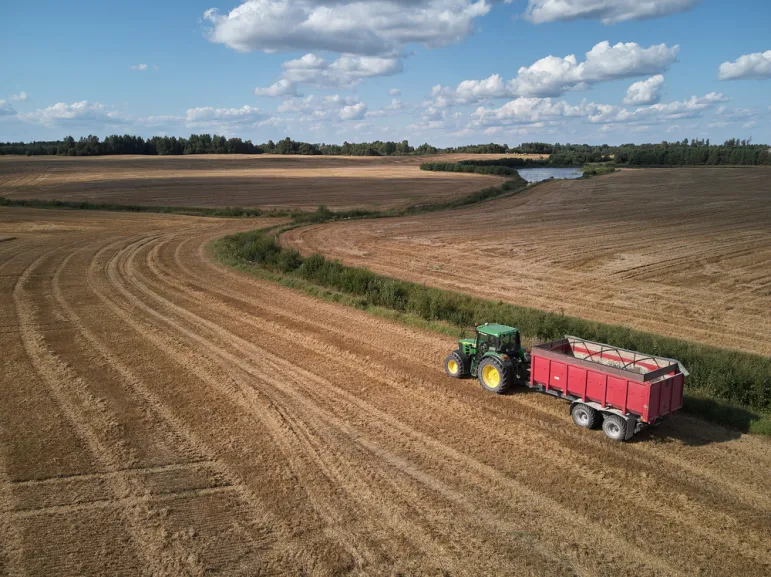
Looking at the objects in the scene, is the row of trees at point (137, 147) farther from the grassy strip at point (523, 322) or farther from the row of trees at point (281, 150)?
the grassy strip at point (523, 322)

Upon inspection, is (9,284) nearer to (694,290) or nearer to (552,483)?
(552,483)

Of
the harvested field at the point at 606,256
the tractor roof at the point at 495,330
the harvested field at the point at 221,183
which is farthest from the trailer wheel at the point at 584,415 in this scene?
the harvested field at the point at 221,183

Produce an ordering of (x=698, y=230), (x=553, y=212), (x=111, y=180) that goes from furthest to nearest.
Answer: (x=111, y=180)
(x=553, y=212)
(x=698, y=230)

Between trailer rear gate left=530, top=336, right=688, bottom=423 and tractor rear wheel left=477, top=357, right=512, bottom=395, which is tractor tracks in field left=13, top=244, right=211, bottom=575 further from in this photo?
trailer rear gate left=530, top=336, right=688, bottom=423

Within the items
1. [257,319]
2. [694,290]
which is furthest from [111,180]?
[694,290]

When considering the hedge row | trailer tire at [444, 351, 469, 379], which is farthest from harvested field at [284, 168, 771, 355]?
the hedge row

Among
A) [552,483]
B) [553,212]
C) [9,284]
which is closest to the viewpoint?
[552,483]

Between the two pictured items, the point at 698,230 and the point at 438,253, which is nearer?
the point at 438,253
